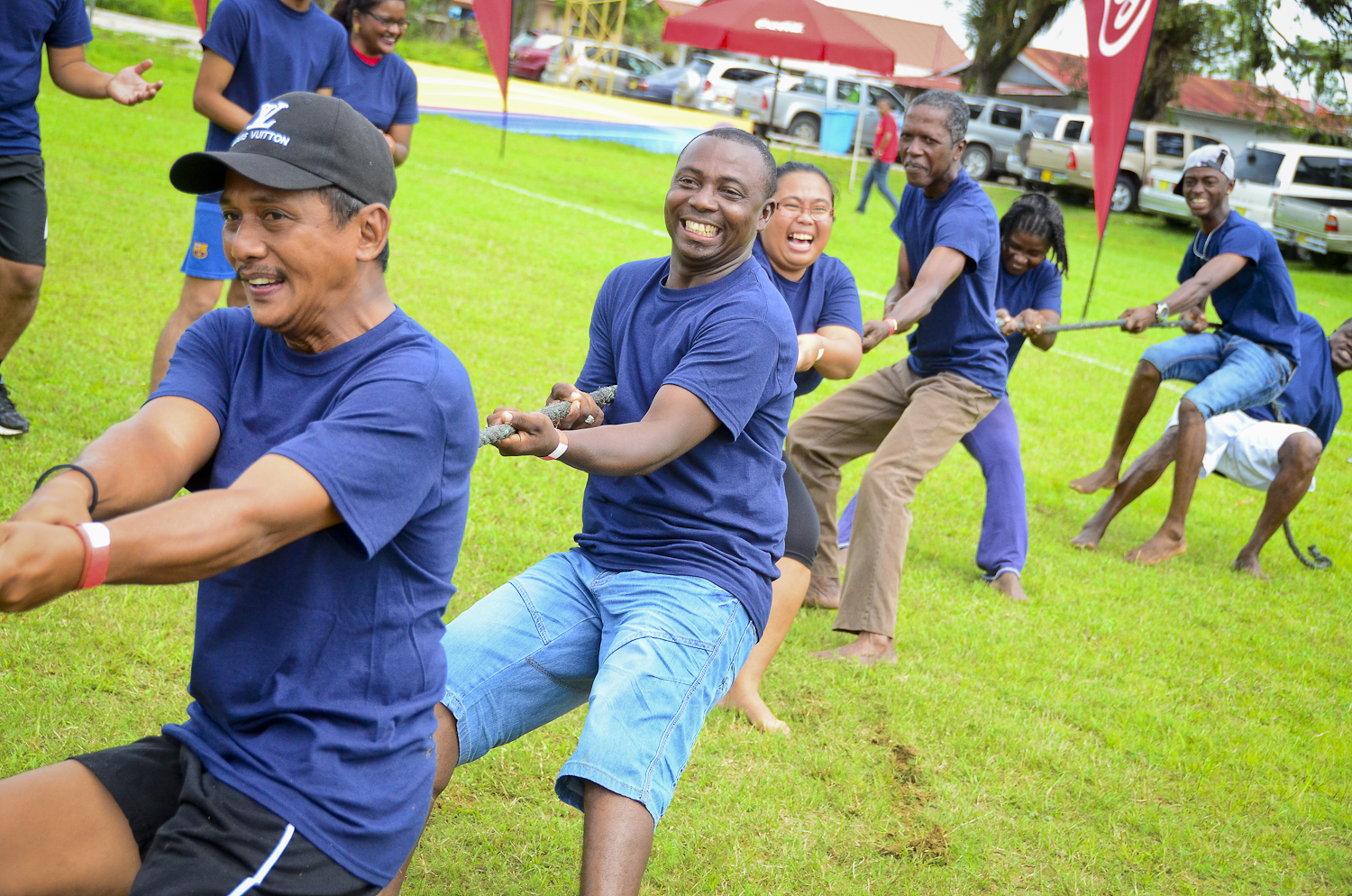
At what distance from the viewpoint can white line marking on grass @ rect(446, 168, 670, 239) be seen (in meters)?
14.7

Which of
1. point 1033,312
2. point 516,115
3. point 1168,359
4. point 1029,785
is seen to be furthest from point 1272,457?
point 516,115

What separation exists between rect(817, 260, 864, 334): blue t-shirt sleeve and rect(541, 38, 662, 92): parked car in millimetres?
31845

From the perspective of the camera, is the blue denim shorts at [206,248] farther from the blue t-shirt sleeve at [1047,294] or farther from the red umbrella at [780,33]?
the red umbrella at [780,33]

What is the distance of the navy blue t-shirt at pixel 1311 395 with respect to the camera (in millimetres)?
6988

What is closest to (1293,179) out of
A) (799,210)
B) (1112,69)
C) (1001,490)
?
(1112,69)

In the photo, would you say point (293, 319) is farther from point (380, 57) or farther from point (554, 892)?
point (380, 57)

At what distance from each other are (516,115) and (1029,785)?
79.2 feet

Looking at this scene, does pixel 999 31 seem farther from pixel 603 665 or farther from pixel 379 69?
pixel 603 665

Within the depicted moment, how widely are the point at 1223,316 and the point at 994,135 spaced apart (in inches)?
863

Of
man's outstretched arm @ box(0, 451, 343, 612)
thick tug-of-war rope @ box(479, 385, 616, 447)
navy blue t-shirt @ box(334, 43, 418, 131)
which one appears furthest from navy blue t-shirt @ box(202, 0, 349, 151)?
man's outstretched arm @ box(0, 451, 343, 612)

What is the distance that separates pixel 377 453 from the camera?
1837mm

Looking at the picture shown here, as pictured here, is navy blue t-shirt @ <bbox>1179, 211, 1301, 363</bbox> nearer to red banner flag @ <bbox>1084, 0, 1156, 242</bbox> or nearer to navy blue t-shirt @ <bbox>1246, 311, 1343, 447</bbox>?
navy blue t-shirt @ <bbox>1246, 311, 1343, 447</bbox>

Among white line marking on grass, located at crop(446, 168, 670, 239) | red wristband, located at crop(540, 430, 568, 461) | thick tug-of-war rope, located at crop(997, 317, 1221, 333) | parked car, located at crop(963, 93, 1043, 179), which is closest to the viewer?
red wristband, located at crop(540, 430, 568, 461)

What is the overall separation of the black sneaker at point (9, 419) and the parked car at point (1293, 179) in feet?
73.6
